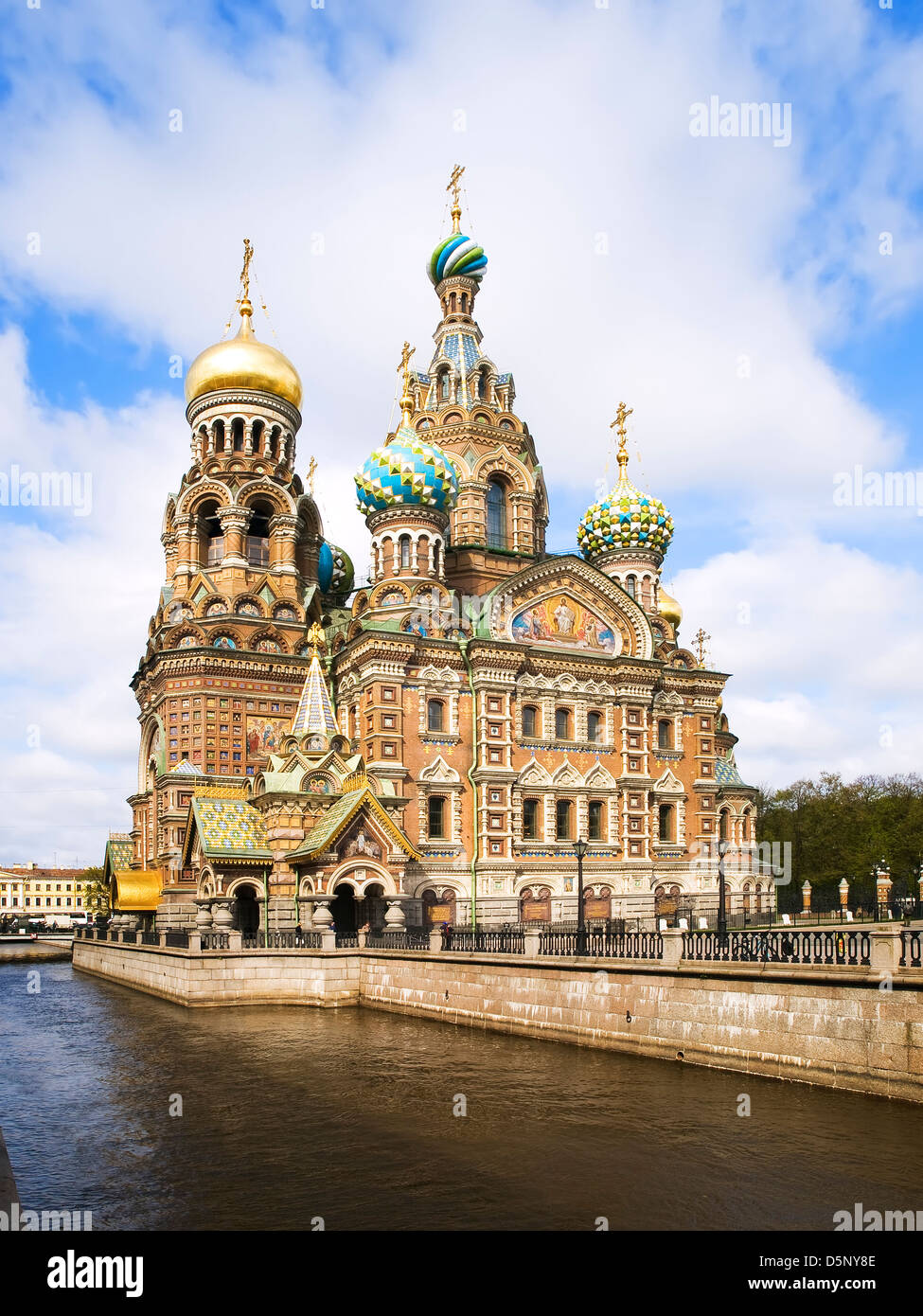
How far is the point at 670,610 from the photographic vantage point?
1775 inches

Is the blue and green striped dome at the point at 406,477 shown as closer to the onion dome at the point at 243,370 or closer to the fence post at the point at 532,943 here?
the onion dome at the point at 243,370

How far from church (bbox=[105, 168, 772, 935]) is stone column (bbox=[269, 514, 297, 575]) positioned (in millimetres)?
83

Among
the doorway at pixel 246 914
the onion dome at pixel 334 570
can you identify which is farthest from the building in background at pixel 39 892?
the doorway at pixel 246 914

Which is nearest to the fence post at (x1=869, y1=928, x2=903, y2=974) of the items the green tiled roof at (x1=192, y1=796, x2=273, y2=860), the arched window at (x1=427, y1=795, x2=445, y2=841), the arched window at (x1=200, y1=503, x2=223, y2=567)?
the green tiled roof at (x1=192, y1=796, x2=273, y2=860)

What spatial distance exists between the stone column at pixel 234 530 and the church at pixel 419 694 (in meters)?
0.11

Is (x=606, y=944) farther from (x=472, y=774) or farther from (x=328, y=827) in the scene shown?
(x=472, y=774)

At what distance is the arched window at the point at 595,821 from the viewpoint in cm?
3553

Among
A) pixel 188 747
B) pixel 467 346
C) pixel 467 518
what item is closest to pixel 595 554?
pixel 467 518

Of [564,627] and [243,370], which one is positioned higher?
[243,370]

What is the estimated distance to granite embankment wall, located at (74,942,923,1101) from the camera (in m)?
13.4

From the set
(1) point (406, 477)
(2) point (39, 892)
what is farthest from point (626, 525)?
(2) point (39, 892)

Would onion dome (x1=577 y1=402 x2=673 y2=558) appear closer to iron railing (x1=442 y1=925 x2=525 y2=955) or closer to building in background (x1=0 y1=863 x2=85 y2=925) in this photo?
iron railing (x1=442 y1=925 x2=525 y2=955)

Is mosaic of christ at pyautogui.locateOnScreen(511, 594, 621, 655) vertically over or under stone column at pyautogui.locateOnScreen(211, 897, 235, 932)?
over

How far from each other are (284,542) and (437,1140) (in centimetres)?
2797
